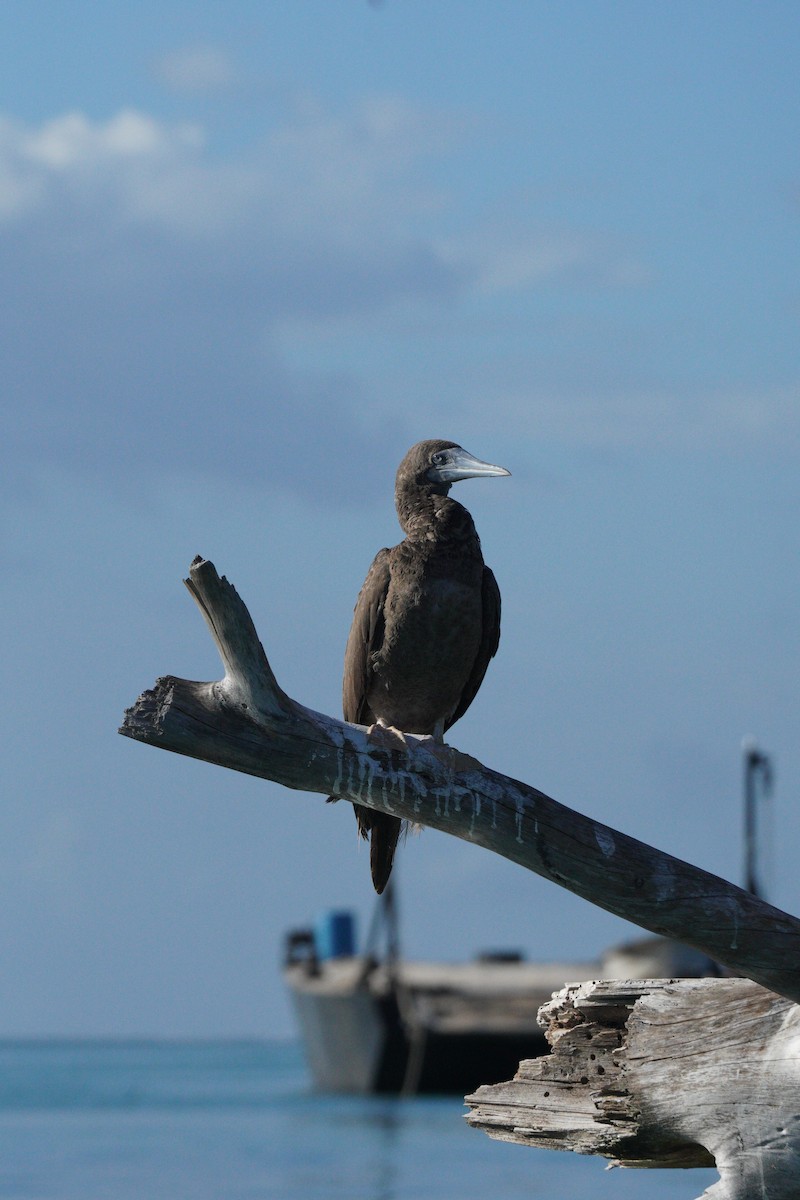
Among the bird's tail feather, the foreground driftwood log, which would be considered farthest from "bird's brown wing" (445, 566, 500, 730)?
the foreground driftwood log

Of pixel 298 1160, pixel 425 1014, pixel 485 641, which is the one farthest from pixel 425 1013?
pixel 485 641

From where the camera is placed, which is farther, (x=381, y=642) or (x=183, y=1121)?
(x=183, y=1121)

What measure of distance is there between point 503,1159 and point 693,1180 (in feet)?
24.0

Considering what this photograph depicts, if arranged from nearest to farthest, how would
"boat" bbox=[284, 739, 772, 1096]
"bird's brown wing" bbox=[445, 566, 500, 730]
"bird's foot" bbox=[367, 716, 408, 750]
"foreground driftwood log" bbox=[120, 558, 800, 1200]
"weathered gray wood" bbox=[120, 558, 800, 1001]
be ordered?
"foreground driftwood log" bbox=[120, 558, 800, 1200], "weathered gray wood" bbox=[120, 558, 800, 1001], "bird's foot" bbox=[367, 716, 408, 750], "bird's brown wing" bbox=[445, 566, 500, 730], "boat" bbox=[284, 739, 772, 1096]

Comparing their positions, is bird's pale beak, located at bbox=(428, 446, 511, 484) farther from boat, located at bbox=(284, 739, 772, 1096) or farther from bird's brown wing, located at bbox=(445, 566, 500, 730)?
boat, located at bbox=(284, 739, 772, 1096)

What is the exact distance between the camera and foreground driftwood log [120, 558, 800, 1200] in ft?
19.3

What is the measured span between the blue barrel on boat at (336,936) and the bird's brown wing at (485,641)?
42112mm

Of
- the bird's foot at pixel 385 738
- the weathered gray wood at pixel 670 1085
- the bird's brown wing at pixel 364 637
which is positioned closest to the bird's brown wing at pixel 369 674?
the bird's brown wing at pixel 364 637

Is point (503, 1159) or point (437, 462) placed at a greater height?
point (437, 462)

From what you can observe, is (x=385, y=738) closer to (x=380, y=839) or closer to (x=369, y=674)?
(x=380, y=839)

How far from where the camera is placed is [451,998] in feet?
144

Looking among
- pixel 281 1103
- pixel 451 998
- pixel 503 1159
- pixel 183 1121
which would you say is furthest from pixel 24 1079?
pixel 503 1159

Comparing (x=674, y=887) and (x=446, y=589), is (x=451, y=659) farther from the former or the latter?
(x=674, y=887)

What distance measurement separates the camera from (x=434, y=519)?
8.07 meters
